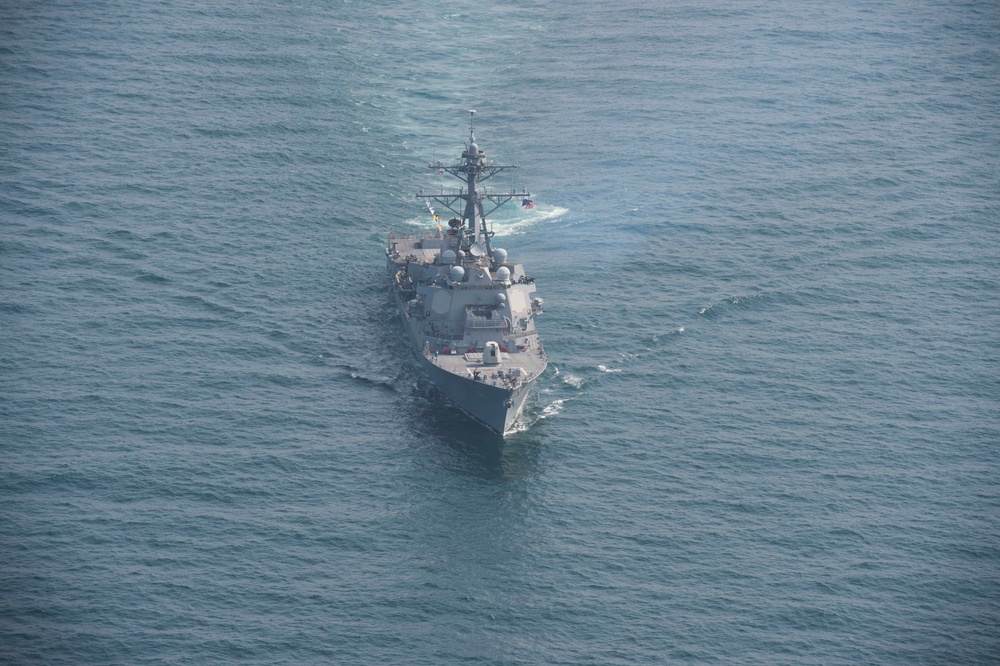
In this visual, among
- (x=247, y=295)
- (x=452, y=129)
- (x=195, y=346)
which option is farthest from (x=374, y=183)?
(x=195, y=346)

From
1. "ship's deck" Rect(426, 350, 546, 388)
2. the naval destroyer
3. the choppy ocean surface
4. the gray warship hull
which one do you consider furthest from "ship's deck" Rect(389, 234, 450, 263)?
"ship's deck" Rect(426, 350, 546, 388)

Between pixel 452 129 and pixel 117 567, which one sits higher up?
pixel 452 129

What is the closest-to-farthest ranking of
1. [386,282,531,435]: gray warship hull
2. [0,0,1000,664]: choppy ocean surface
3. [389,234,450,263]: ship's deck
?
[0,0,1000,664]: choppy ocean surface, [386,282,531,435]: gray warship hull, [389,234,450,263]: ship's deck

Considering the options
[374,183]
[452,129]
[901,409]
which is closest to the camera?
[901,409]

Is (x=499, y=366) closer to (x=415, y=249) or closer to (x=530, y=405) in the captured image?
(x=530, y=405)

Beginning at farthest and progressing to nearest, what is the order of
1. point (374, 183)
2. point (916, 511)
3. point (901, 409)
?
point (374, 183) < point (901, 409) < point (916, 511)

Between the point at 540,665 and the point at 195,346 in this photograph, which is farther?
the point at 195,346

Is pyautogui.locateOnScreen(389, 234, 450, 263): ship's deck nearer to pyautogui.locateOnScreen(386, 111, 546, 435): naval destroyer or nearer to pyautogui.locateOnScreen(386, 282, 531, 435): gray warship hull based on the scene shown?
pyautogui.locateOnScreen(386, 111, 546, 435): naval destroyer

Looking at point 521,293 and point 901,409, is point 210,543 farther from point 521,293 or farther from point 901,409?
point 901,409
